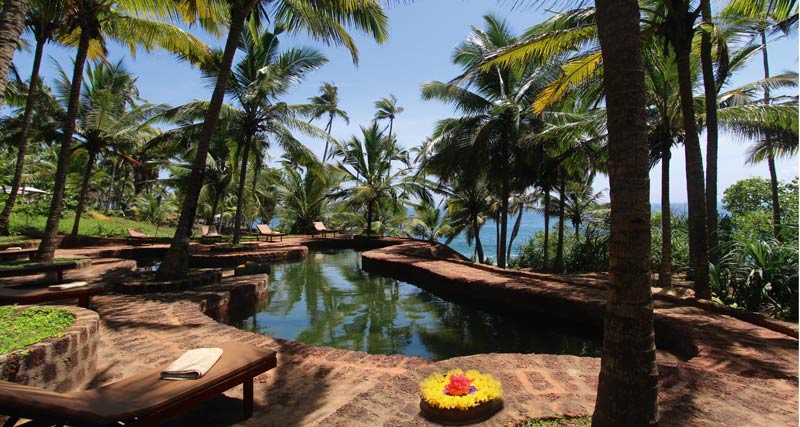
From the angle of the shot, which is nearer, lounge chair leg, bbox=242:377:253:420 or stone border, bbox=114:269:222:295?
lounge chair leg, bbox=242:377:253:420

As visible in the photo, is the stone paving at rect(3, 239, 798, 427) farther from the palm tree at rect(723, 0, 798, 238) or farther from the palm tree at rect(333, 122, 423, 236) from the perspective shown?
the palm tree at rect(333, 122, 423, 236)

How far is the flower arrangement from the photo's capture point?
309cm

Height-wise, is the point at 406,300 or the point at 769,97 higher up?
the point at 769,97

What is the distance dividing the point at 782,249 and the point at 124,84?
24594 mm

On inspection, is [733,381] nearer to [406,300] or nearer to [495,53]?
[495,53]

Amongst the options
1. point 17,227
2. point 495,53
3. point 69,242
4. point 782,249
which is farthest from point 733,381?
point 17,227

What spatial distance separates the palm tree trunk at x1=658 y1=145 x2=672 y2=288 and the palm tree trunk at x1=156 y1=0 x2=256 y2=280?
414 inches

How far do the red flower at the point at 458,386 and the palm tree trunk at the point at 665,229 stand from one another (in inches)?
317

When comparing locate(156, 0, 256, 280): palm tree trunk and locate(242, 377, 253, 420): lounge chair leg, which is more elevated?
locate(156, 0, 256, 280): palm tree trunk

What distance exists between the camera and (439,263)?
1219cm

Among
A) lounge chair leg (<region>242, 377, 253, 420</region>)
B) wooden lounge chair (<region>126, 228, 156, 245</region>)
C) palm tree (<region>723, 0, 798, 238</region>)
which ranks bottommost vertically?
lounge chair leg (<region>242, 377, 253, 420</region>)

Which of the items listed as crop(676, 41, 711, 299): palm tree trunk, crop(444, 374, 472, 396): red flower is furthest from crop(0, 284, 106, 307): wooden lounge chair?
crop(676, 41, 711, 299): palm tree trunk

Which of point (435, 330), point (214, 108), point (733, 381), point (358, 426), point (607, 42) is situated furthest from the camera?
point (214, 108)

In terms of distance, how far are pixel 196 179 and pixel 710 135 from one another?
11.1m
